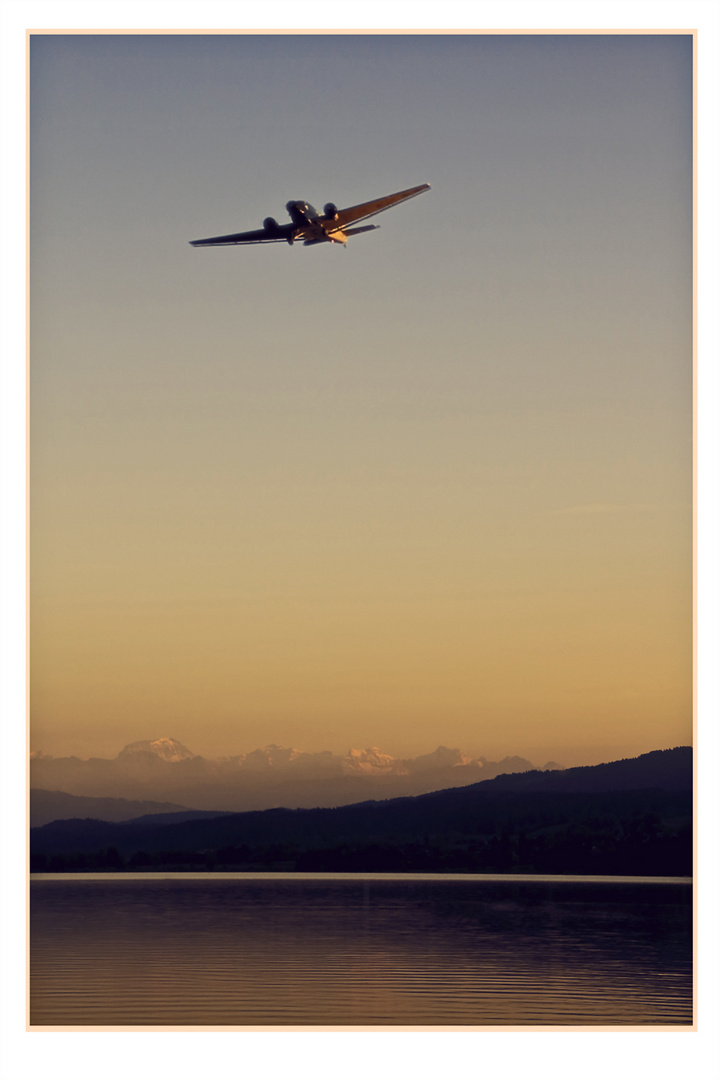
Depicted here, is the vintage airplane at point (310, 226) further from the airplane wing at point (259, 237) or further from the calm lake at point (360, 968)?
the calm lake at point (360, 968)

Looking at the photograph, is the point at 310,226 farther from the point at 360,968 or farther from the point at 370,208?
the point at 360,968

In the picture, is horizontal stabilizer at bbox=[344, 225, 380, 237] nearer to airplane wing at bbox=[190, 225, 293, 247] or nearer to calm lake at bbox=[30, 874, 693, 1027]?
airplane wing at bbox=[190, 225, 293, 247]
